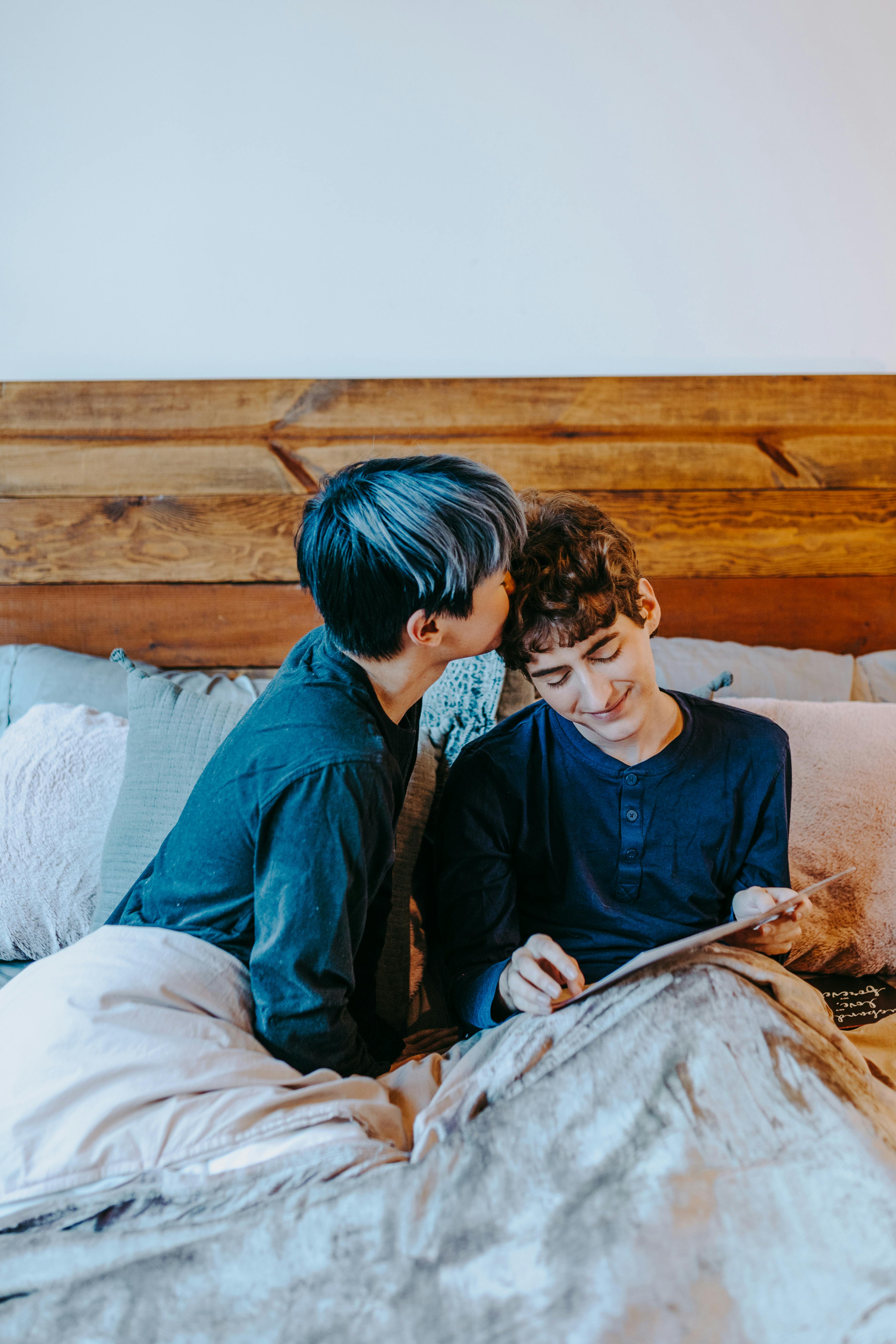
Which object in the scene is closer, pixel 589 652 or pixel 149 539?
pixel 589 652

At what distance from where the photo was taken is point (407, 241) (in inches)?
62.0

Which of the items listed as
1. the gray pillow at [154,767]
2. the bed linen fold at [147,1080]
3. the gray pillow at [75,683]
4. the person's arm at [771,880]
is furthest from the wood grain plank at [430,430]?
the bed linen fold at [147,1080]

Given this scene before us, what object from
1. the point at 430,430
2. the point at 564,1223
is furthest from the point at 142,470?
the point at 564,1223

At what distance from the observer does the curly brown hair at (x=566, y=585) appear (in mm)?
943

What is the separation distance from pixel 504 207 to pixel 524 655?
1.01 m

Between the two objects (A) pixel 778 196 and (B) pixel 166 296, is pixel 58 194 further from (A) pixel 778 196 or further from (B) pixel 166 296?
(A) pixel 778 196

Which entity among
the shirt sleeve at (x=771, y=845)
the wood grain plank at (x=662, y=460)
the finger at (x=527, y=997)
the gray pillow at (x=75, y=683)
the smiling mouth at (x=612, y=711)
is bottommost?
the finger at (x=527, y=997)

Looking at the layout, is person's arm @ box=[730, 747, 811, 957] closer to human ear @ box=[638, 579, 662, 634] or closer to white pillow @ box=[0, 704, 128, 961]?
human ear @ box=[638, 579, 662, 634]

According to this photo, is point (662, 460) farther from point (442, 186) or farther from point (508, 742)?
point (508, 742)

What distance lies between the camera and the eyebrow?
955mm

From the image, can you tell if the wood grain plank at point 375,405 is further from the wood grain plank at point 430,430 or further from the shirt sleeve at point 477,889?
the shirt sleeve at point 477,889

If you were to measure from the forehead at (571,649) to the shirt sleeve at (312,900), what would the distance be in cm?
22

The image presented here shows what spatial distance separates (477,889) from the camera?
1038mm

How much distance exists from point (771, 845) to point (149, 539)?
119 centimetres
